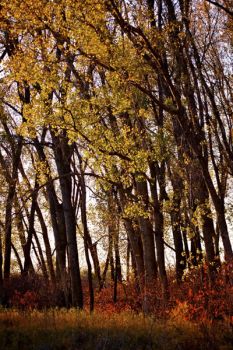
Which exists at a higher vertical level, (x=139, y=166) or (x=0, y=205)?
(x=0, y=205)

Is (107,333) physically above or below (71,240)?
below

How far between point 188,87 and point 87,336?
270 inches

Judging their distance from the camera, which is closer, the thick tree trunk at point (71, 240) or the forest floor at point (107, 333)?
the forest floor at point (107, 333)

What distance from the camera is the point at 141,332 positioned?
908 cm

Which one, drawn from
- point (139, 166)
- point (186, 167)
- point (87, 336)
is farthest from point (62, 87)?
point (87, 336)

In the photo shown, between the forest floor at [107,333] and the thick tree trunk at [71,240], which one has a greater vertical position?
the thick tree trunk at [71,240]

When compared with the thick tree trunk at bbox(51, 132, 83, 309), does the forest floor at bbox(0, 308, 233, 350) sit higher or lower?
lower

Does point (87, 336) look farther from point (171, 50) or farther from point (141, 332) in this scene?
point (171, 50)

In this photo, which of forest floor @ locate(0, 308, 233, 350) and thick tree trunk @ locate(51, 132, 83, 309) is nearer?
forest floor @ locate(0, 308, 233, 350)

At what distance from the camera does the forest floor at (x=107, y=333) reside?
27.3ft

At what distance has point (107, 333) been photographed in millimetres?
8703

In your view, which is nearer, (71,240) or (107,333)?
(107,333)

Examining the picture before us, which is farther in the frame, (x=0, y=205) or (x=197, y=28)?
(x=0, y=205)

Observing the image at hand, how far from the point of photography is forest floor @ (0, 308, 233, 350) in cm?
831
